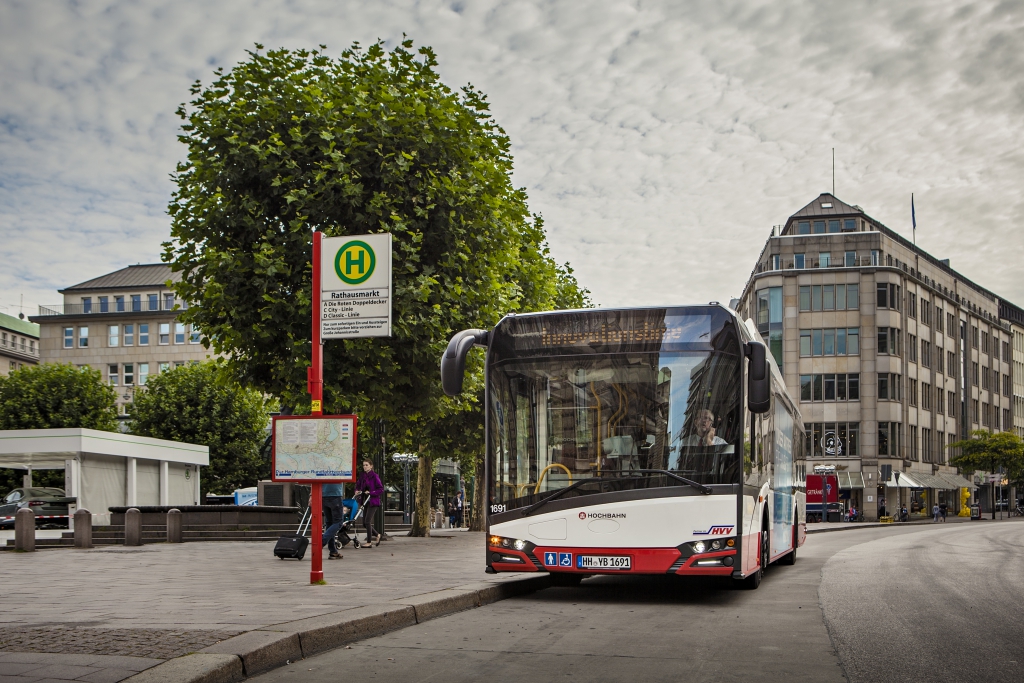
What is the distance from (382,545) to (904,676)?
55.5ft

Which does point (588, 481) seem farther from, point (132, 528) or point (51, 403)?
point (51, 403)

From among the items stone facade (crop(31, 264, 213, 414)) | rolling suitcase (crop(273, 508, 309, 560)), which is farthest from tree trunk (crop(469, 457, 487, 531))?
stone facade (crop(31, 264, 213, 414))

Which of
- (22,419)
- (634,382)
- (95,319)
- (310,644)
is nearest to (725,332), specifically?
(634,382)

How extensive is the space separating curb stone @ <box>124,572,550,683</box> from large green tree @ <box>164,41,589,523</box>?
25.4 ft

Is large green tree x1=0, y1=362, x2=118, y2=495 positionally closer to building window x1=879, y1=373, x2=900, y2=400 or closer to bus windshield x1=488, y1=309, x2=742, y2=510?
building window x1=879, y1=373, x2=900, y2=400

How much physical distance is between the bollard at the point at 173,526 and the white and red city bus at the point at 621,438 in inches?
596

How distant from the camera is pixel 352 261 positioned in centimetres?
1142

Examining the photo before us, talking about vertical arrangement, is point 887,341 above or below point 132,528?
above

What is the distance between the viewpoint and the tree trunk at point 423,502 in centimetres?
2953

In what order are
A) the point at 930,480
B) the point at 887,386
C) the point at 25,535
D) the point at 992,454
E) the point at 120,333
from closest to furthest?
the point at 25,535
the point at 887,386
the point at 992,454
the point at 930,480
the point at 120,333

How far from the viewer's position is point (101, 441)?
35.6 meters

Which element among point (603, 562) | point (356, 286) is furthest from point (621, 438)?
point (356, 286)

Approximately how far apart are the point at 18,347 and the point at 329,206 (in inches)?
4239

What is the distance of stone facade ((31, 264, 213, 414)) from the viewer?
9500 centimetres
